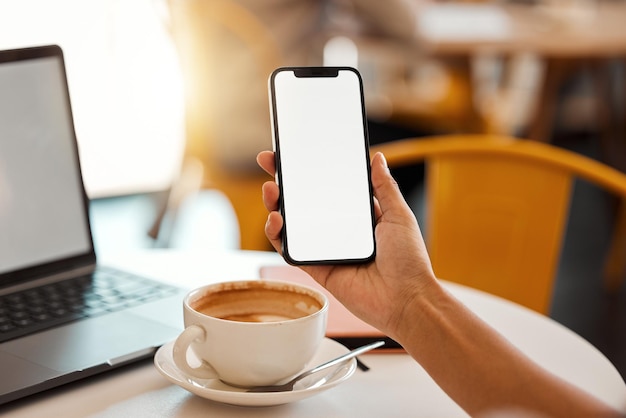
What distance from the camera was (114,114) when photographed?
2.86m

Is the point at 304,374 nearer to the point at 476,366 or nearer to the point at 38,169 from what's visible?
the point at 476,366

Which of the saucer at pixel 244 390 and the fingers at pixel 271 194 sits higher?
the fingers at pixel 271 194

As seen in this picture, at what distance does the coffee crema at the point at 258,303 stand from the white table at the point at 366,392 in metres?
0.07

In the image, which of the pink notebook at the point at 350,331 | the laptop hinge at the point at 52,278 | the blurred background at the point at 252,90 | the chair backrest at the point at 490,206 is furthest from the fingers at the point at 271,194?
the blurred background at the point at 252,90

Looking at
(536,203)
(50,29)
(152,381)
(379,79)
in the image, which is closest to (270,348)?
(152,381)

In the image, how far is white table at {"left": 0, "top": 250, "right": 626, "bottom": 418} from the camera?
61cm

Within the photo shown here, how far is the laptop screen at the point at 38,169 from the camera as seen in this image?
82 cm

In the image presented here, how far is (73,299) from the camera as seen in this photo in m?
0.78

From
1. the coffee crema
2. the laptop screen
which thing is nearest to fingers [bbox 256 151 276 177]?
the coffee crema

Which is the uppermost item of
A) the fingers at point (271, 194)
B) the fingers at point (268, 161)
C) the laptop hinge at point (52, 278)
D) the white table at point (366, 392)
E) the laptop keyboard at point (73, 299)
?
the fingers at point (268, 161)

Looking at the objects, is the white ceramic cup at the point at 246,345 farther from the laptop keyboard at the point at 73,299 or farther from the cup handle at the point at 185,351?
the laptop keyboard at the point at 73,299

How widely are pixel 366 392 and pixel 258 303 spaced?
11 centimetres

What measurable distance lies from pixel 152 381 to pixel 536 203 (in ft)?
2.34

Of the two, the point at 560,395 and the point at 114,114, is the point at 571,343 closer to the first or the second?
the point at 560,395
